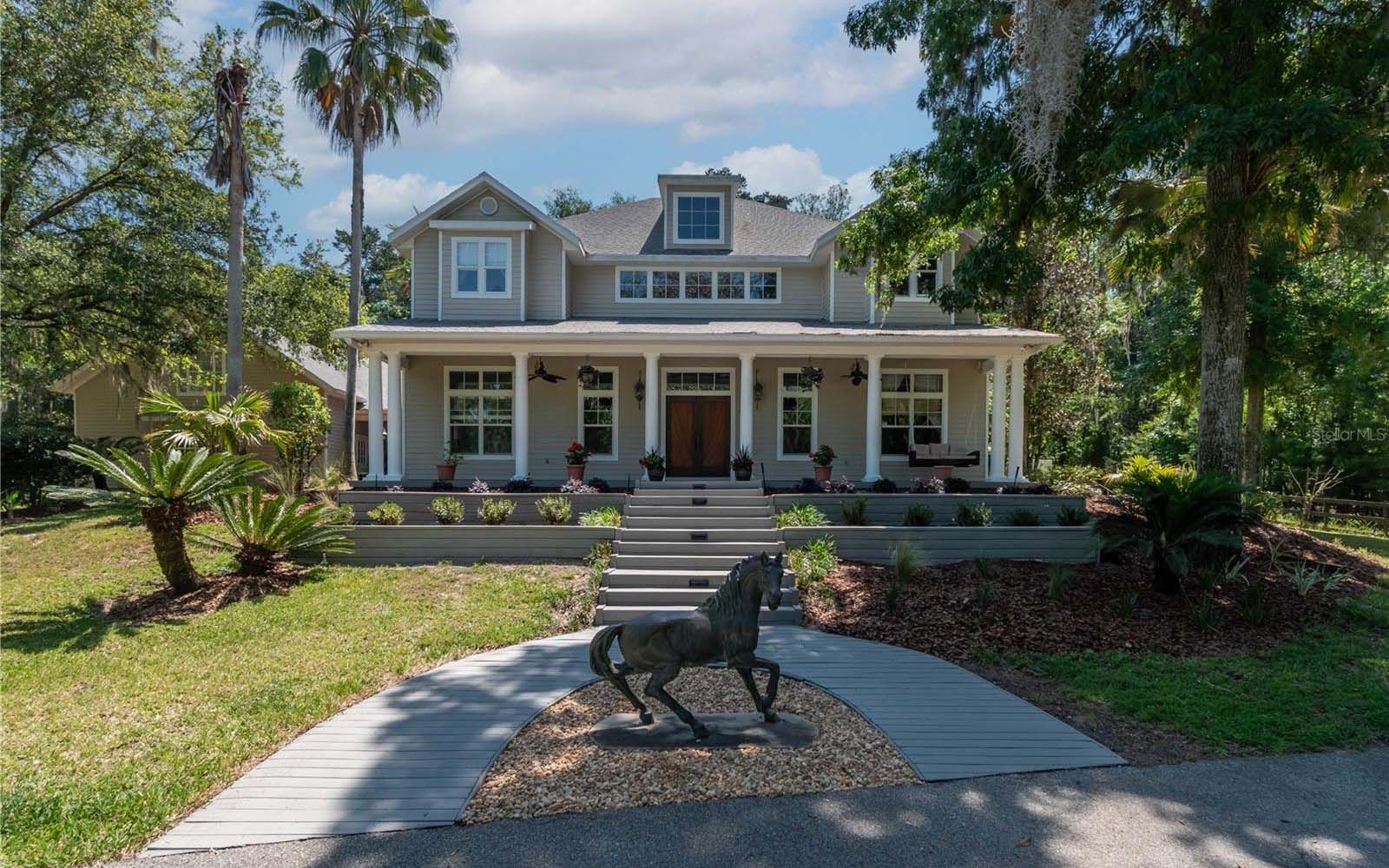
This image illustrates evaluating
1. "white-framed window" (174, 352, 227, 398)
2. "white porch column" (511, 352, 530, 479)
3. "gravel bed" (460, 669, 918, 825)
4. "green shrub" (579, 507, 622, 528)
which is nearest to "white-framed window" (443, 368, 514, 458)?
"white porch column" (511, 352, 530, 479)

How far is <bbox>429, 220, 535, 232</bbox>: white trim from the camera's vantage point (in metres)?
15.7

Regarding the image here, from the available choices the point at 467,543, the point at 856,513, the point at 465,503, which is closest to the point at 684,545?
the point at 856,513

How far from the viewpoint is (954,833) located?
3.93 m

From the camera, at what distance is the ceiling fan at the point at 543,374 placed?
1512 cm

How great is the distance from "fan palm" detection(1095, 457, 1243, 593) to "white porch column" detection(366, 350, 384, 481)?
12030mm

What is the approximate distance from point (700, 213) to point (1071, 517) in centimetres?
1016

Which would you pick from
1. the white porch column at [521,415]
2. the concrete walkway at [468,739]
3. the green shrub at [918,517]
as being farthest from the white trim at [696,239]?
the concrete walkway at [468,739]

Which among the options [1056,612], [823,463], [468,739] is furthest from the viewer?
[823,463]

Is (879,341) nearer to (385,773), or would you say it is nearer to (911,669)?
(911,669)

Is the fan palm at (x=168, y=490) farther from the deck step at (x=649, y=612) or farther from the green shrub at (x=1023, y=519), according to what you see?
the green shrub at (x=1023, y=519)

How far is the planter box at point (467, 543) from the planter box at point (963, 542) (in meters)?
3.22

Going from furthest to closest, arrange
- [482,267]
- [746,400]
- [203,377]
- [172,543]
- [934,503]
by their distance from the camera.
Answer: [203,377], [482,267], [746,400], [934,503], [172,543]

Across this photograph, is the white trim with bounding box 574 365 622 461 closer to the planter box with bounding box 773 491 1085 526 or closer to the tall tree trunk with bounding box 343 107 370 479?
the planter box with bounding box 773 491 1085 526

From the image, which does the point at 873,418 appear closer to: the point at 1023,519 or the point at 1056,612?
the point at 1023,519
